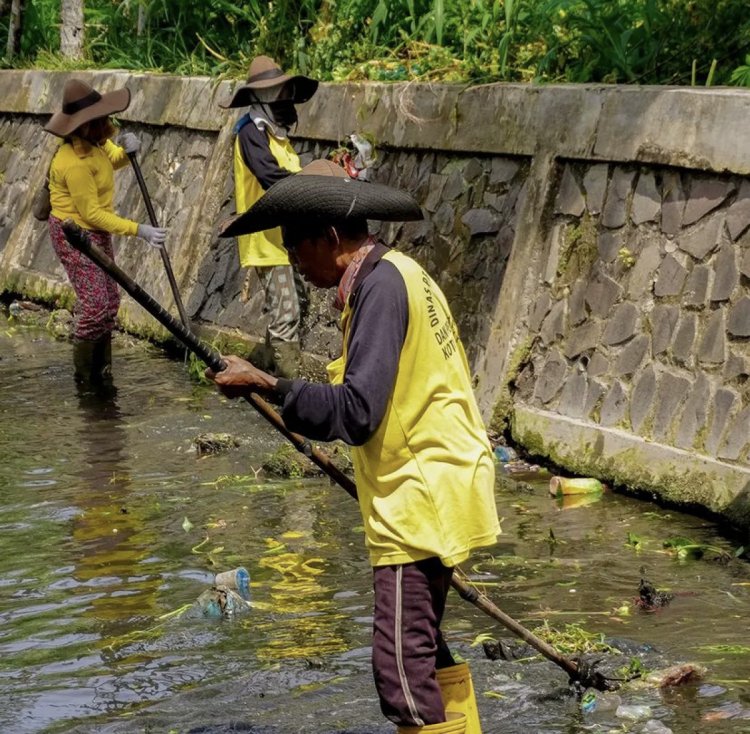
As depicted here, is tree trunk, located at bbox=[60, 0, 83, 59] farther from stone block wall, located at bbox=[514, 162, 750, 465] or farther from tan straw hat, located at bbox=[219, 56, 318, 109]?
stone block wall, located at bbox=[514, 162, 750, 465]

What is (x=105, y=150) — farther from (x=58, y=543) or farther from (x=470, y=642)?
(x=470, y=642)

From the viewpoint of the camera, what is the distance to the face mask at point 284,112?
1112 cm

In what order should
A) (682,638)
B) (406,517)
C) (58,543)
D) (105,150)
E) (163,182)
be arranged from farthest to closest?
(163,182)
(105,150)
(58,543)
(682,638)
(406,517)

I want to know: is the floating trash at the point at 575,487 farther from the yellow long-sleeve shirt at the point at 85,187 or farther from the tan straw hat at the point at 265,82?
the yellow long-sleeve shirt at the point at 85,187

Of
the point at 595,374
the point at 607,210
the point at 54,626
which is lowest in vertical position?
the point at 54,626

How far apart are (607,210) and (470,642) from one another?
3.53 metres

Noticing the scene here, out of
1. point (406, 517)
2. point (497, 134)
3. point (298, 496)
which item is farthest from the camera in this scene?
point (497, 134)

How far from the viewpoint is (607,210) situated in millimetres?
9430

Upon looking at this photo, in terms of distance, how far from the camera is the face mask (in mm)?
11117

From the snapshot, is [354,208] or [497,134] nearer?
[354,208]

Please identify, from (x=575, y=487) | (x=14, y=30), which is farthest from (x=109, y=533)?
(x=14, y=30)

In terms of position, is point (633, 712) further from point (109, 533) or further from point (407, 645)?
point (109, 533)

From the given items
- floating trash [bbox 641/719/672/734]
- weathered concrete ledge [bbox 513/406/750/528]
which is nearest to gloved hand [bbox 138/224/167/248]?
weathered concrete ledge [bbox 513/406/750/528]

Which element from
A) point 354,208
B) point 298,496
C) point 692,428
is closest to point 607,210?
point 692,428
